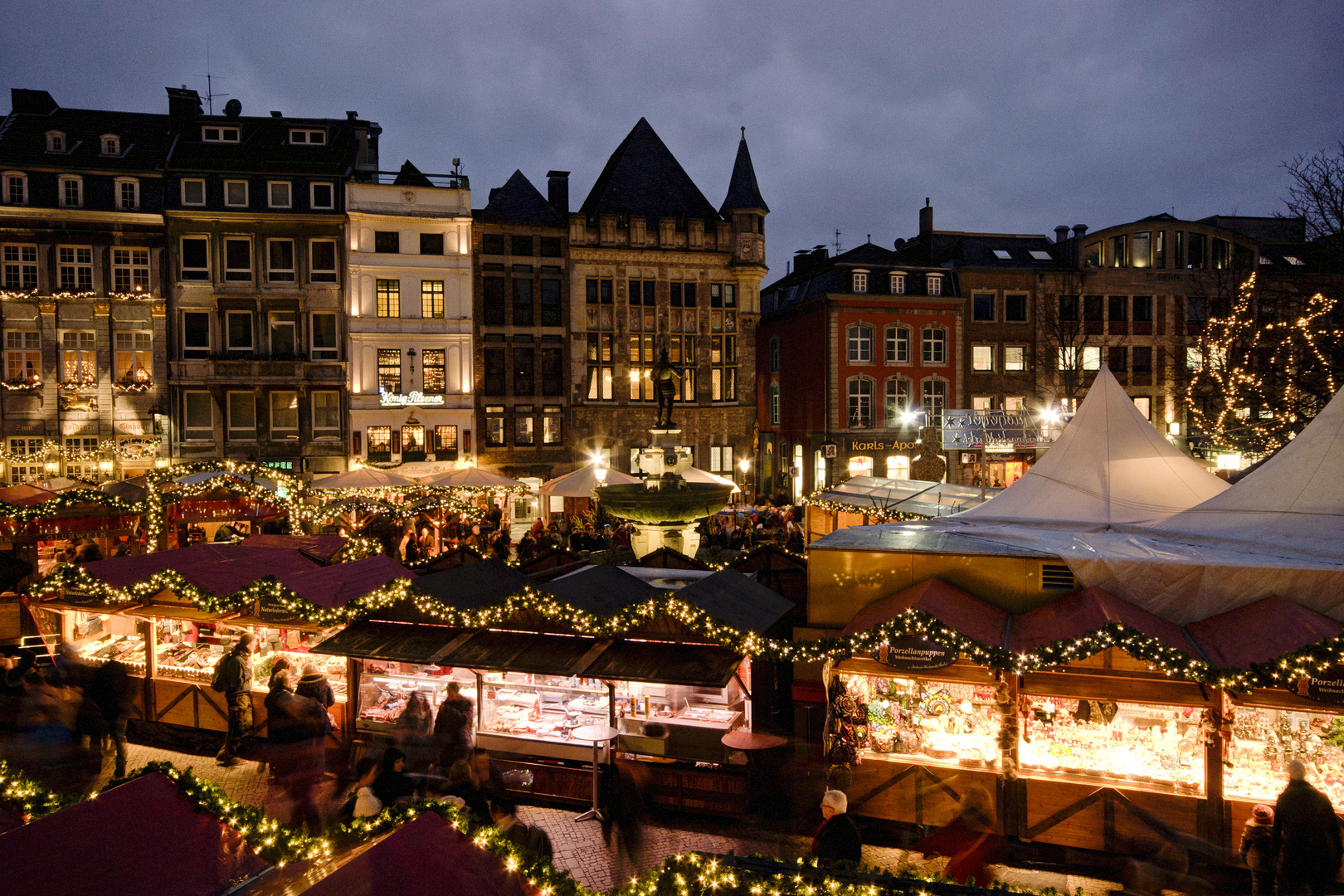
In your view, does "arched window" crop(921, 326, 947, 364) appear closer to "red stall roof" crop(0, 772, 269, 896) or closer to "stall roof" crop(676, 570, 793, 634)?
"stall roof" crop(676, 570, 793, 634)

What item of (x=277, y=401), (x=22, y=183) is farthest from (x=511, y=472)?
(x=22, y=183)

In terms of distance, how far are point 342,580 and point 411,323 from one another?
23.3m

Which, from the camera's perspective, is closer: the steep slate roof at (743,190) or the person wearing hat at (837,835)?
the person wearing hat at (837,835)

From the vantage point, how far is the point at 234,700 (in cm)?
1029

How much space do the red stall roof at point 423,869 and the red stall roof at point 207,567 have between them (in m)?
7.98

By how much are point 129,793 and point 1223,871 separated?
28.4 feet

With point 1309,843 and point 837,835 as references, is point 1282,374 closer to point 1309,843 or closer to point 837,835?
point 1309,843

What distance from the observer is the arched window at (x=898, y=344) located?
37.6 metres

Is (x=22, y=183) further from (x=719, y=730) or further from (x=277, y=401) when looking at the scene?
(x=719, y=730)

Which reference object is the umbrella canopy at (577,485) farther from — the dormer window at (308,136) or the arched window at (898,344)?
the dormer window at (308,136)

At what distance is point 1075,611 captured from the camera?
8352mm

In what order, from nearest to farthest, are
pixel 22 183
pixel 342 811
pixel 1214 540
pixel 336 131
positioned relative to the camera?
pixel 342 811 → pixel 1214 540 → pixel 22 183 → pixel 336 131

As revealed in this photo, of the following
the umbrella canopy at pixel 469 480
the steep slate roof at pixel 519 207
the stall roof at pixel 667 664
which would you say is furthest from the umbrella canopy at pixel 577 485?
the steep slate roof at pixel 519 207

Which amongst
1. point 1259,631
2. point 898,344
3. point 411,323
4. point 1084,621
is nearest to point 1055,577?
point 1084,621
